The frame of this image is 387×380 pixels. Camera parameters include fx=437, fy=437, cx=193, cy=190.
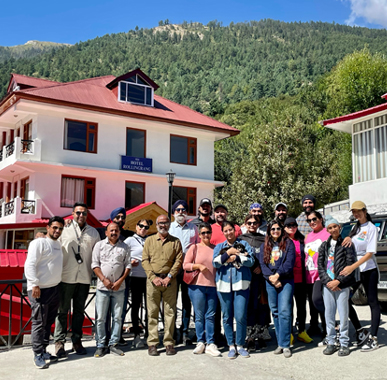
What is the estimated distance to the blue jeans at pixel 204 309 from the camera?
6.35m

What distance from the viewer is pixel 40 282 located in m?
5.99

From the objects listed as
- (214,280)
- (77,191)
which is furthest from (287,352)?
(77,191)

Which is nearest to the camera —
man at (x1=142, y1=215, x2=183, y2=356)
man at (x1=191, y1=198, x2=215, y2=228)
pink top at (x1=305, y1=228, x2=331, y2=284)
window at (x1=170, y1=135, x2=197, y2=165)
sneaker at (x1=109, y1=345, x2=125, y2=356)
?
sneaker at (x1=109, y1=345, x2=125, y2=356)

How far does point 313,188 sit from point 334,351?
1773 centimetres

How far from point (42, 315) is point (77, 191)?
17431mm

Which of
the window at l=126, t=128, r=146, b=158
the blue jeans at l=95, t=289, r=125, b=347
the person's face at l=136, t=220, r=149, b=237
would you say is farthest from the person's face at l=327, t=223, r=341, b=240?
the window at l=126, t=128, r=146, b=158

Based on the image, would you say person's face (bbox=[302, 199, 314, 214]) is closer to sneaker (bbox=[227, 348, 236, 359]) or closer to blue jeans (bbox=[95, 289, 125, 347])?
sneaker (bbox=[227, 348, 236, 359])

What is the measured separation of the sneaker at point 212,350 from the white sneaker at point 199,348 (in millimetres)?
72

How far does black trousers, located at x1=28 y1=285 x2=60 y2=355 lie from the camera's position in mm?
5888

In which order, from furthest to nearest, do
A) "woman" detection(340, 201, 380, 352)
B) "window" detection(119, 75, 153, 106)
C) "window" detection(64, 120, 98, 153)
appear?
"window" detection(119, 75, 153, 106) → "window" detection(64, 120, 98, 153) → "woman" detection(340, 201, 380, 352)

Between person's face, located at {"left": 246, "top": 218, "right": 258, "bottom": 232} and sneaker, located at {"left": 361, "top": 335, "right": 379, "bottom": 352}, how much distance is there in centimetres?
223

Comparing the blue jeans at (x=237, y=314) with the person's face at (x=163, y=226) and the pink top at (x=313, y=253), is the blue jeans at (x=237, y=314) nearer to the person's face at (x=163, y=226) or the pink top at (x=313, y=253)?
the pink top at (x=313, y=253)

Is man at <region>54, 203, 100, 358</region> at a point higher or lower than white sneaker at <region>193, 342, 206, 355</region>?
higher

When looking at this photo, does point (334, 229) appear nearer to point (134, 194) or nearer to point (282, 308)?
point (282, 308)
